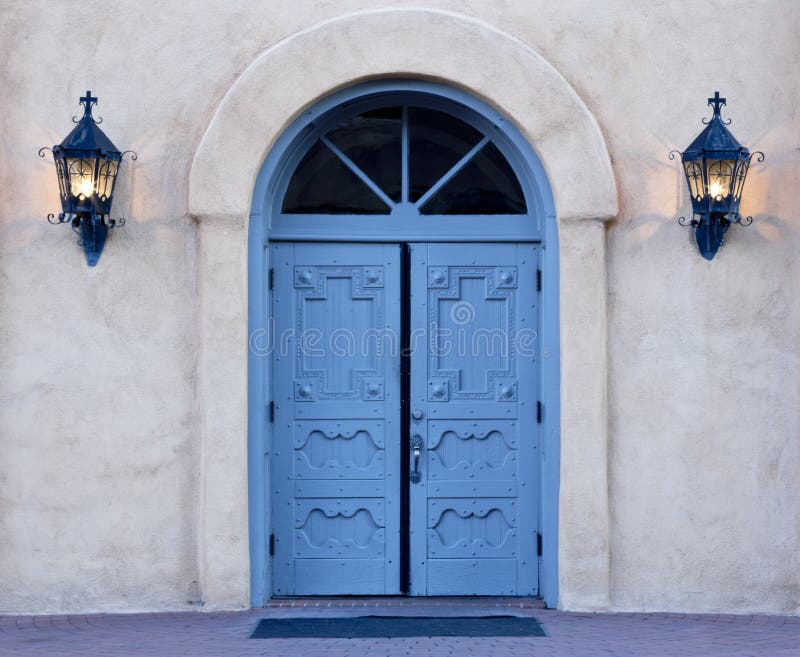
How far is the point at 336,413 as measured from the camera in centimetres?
733

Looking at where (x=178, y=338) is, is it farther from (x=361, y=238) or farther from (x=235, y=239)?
(x=361, y=238)

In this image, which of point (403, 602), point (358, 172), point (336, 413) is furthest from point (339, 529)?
point (358, 172)

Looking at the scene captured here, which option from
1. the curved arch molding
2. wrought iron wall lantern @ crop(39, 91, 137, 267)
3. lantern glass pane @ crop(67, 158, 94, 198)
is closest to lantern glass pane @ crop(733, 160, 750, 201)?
the curved arch molding

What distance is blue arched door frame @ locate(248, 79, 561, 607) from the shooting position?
23.3 feet

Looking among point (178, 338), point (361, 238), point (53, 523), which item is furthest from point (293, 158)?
point (53, 523)

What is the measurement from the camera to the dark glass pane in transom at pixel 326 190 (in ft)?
24.2

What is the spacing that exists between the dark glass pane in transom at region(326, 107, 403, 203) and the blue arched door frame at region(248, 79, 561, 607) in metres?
0.18

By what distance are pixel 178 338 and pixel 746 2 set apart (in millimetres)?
4113

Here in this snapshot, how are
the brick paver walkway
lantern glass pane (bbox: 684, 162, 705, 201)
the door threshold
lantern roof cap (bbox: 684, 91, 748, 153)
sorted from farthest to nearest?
the door threshold
lantern glass pane (bbox: 684, 162, 705, 201)
lantern roof cap (bbox: 684, 91, 748, 153)
the brick paver walkway

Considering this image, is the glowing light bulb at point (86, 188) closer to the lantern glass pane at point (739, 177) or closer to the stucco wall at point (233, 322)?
the stucco wall at point (233, 322)

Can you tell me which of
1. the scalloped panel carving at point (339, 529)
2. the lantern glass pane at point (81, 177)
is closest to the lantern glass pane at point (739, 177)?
the scalloped panel carving at point (339, 529)

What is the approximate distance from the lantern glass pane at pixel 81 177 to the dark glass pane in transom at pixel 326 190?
1.23 meters

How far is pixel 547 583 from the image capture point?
23.5 feet

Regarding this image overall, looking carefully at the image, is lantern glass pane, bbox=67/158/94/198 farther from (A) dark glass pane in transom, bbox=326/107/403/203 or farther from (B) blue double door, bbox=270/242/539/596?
(A) dark glass pane in transom, bbox=326/107/403/203
